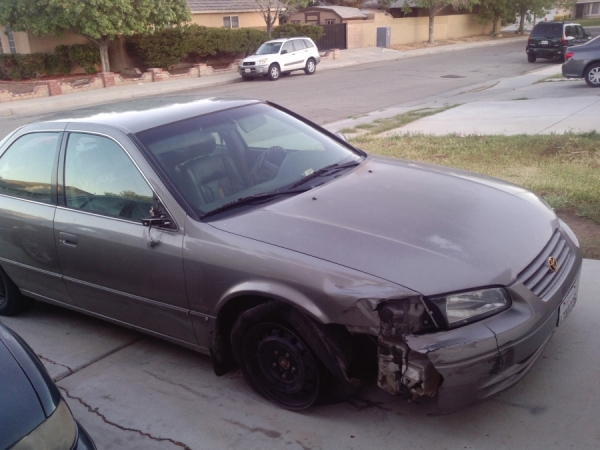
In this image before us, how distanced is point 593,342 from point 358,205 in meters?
1.70

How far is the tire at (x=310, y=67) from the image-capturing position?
29080 millimetres

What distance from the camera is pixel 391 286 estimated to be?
A: 2877 millimetres

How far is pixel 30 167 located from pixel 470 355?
11.2ft

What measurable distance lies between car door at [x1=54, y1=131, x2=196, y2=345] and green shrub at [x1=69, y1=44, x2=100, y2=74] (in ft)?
88.1

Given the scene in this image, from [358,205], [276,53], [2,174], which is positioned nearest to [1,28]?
[276,53]

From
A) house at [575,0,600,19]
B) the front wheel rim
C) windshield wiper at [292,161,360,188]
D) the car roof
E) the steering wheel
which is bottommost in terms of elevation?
the front wheel rim

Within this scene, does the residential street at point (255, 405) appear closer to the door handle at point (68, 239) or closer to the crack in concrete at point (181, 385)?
the crack in concrete at point (181, 385)

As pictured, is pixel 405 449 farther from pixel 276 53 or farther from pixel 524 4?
pixel 524 4

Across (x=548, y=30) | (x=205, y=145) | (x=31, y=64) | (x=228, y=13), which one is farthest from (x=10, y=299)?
(x=228, y=13)

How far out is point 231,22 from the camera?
36969 millimetres

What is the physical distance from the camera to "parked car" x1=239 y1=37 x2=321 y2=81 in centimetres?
2700

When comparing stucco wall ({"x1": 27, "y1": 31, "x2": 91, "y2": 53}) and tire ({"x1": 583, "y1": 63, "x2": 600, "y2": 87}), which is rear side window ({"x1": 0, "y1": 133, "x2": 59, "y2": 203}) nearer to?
Result: tire ({"x1": 583, "y1": 63, "x2": 600, "y2": 87})

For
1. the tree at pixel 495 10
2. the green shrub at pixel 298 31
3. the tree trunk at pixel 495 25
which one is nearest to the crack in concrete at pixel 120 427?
the green shrub at pixel 298 31

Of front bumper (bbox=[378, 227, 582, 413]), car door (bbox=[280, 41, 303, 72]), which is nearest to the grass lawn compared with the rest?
front bumper (bbox=[378, 227, 582, 413])
